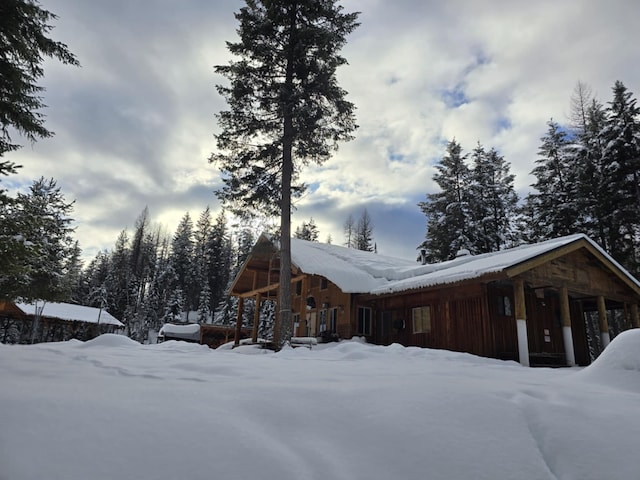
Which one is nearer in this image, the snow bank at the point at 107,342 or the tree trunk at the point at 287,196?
the snow bank at the point at 107,342

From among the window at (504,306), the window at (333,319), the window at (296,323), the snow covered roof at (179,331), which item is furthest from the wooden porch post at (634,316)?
the snow covered roof at (179,331)

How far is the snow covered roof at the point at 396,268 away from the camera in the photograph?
12.3 m

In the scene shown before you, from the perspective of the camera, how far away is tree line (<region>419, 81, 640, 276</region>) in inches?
811

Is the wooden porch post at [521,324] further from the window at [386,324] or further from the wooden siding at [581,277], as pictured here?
the window at [386,324]

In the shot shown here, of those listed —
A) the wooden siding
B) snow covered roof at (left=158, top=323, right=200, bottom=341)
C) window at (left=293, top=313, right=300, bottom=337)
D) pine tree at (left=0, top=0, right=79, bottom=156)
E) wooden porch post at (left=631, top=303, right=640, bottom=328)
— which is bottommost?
snow covered roof at (left=158, top=323, right=200, bottom=341)

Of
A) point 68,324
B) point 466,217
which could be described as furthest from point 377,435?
point 68,324

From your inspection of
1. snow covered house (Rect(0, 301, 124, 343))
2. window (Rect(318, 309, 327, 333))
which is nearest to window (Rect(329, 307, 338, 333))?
window (Rect(318, 309, 327, 333))

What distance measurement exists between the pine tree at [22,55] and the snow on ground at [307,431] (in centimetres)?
911

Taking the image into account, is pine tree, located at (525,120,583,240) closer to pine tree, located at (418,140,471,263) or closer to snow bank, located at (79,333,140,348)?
pine tree, located at (418,140,471,263)

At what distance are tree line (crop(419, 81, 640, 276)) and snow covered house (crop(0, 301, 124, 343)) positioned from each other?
2786 centimetres

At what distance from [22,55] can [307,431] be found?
11.5 meters

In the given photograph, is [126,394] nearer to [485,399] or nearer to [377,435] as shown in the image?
[377,435]

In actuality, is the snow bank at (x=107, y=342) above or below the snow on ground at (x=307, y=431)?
above

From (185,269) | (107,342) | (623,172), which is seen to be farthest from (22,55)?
(185,269)
